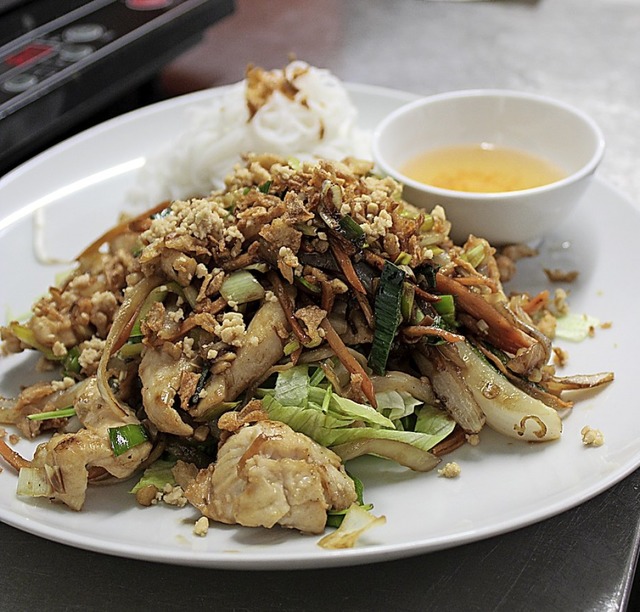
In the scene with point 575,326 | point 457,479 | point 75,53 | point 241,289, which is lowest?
point 575,326

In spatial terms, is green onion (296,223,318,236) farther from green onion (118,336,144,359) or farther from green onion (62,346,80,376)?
green onion (62,346,80,376)

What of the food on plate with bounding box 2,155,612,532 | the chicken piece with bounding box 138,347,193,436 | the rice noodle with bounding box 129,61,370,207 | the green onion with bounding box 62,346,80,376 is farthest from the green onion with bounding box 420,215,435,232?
the green onion with bounding box 62,346,80,376

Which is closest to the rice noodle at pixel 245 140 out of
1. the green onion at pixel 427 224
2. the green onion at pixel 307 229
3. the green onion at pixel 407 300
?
the green onion at pixel 427 224

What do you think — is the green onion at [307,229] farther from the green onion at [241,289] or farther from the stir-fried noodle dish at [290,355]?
the green onion at [241,289]

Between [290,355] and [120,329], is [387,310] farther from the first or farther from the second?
[120,329]

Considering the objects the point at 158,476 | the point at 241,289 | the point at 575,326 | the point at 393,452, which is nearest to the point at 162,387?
the point at 158,476

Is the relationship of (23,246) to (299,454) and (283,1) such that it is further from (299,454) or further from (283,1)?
(283,1)
